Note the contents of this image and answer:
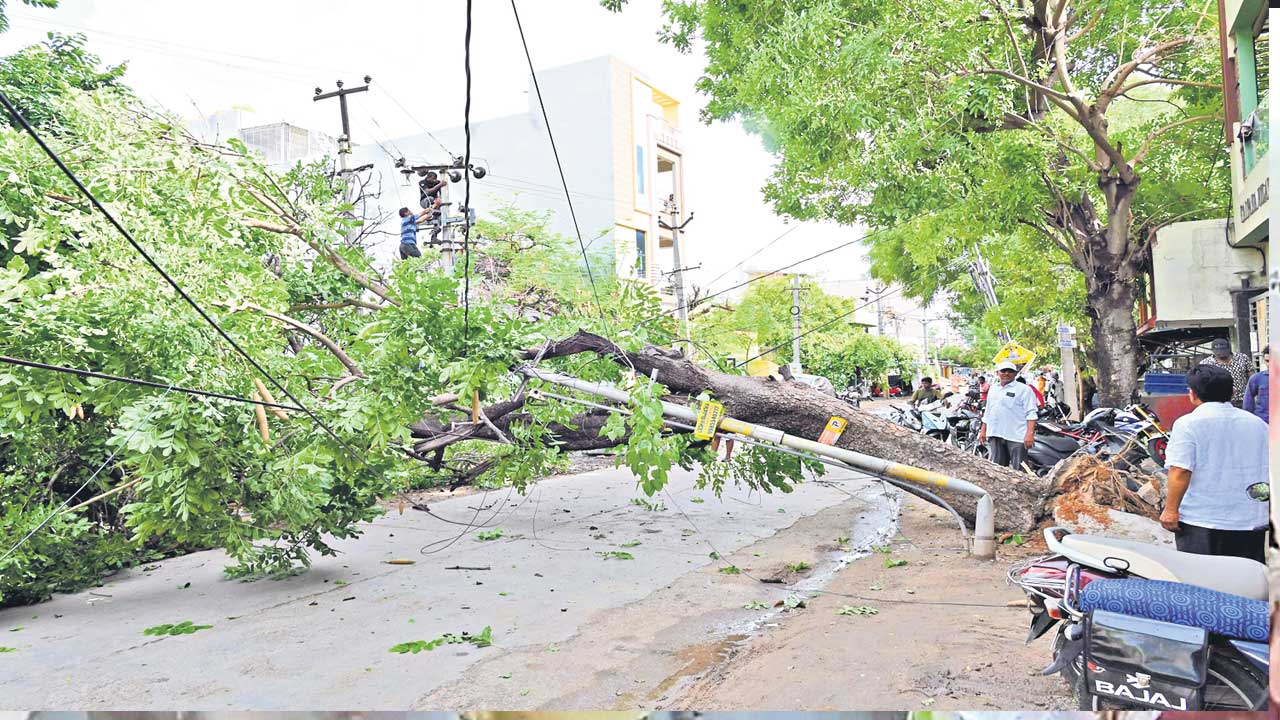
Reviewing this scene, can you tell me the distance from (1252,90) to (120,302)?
8.83m

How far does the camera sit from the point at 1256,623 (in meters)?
2.72

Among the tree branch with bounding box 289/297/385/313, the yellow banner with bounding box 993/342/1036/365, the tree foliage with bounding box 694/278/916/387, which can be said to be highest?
the tree foliage with bounding box 694/278/916/387

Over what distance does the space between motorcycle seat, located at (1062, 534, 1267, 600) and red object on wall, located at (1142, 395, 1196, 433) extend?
18.3 ft

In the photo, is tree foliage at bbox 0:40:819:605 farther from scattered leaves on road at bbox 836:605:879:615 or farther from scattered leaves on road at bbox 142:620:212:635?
scattered leaves on road at bbox 836:605:879:615

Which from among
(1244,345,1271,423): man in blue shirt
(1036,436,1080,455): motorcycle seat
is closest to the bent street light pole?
(1244,345,1271,423): man in blue shirt

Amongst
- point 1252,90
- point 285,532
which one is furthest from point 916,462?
point 285,532

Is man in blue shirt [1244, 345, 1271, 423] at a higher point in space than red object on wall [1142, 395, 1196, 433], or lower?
higher

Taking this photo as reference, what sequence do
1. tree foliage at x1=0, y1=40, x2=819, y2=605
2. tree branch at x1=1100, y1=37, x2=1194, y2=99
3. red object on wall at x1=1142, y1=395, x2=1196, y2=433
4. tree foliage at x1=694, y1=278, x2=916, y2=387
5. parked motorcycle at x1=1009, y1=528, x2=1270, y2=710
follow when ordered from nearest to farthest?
parked motorcycle at x1=1009, y1=528, x2=1270, y2=710, tree foliage at x1=0, y1=40, x2=819, y2=605, red object on wall at x1=1142, y1=395, x2=1196, y2=433, tree branch at x1=1100, y1=37, x2=1194, y2=99, tree foliage at x1=694, y1=278, x2=916, y2=387

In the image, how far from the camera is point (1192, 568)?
3.14m

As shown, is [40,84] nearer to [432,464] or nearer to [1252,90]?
[432,464]

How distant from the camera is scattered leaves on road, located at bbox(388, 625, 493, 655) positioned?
16.2 ft

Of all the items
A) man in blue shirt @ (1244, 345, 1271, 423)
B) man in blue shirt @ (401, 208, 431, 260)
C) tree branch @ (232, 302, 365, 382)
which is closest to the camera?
tree branch @ (232, 302, 365, 382)

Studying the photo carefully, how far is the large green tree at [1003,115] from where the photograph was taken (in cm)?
823

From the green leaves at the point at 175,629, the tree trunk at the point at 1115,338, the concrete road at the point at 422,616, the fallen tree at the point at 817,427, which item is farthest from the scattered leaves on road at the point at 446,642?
the tree trunk at the point at 1115,338
